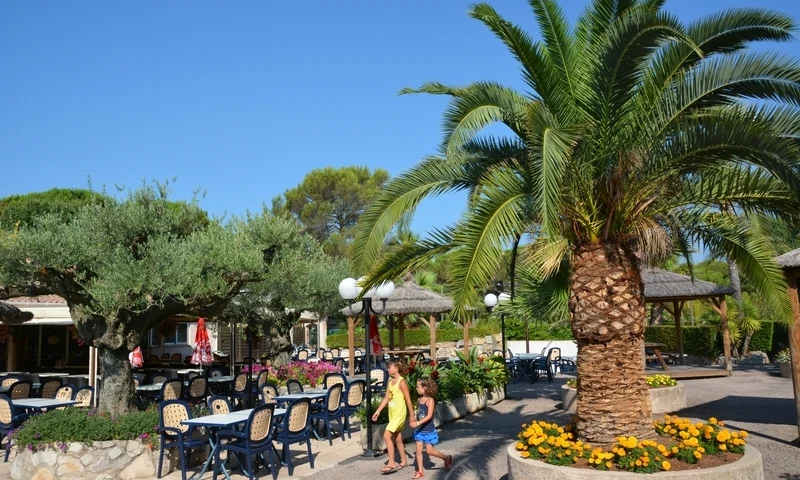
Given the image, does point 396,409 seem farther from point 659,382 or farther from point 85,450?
point 659,382

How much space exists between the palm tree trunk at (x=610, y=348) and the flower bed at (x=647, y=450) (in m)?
0.26

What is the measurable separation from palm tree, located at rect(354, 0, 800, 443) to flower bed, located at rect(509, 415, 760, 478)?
0.37m

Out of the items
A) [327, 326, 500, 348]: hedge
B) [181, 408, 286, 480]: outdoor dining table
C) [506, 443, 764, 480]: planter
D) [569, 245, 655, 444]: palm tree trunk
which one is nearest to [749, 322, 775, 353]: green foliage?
[327, 326, 500, 348]: hedge

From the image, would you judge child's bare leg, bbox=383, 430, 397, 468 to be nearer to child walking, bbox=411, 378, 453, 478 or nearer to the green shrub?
child walking, bbox=411, 378, 453, 478

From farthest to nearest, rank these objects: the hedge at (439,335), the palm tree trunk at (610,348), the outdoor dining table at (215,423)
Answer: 1. the hedge at (439,335)
2. the outdoor dining table at (215,423)
3. the palm tree trunk at (610,348)

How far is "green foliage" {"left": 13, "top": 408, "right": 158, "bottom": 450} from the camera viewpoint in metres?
8.58

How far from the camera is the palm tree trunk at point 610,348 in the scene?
6.91m

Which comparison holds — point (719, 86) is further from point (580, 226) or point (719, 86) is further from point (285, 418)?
point (285, 418)

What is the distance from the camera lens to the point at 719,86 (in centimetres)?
668

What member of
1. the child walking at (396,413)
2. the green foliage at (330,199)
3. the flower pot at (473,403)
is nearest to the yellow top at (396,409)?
the child walking at (396,413)

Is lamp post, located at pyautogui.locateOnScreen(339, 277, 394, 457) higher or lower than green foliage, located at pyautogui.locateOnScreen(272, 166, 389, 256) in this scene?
→ lower

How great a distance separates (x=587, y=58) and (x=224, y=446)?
6.22 metres

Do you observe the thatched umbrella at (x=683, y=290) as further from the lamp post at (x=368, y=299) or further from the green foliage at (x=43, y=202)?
the green foliage at (x=43, y=202)

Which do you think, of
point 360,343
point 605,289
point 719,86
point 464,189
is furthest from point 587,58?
point 360,343
